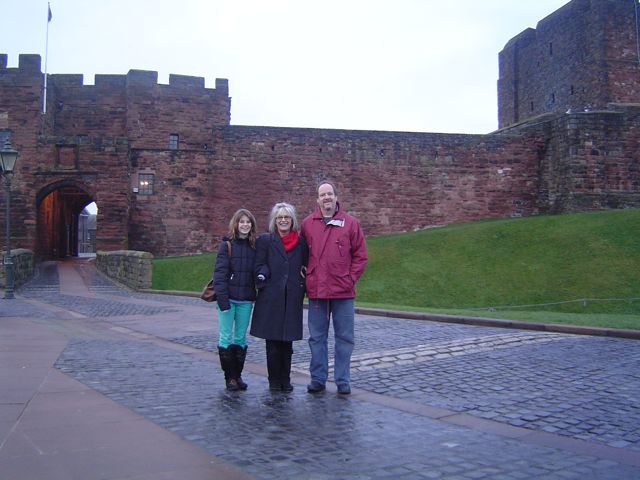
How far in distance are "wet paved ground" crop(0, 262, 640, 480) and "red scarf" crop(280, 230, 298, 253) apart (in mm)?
1278

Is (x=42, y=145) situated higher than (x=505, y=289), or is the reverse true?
(x=42, y=145)

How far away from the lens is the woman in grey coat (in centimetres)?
563

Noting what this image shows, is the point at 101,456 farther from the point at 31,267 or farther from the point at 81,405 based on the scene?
the point at 31,267

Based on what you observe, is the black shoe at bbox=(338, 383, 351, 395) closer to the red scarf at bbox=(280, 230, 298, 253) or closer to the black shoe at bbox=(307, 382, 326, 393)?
the black shoe at bbox=(307, 382, 326, 393)

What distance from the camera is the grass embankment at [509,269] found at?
15961 millimetres

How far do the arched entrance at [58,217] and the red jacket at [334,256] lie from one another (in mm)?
22269

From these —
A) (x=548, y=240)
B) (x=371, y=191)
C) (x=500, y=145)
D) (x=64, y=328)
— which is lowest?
(x=64, y=328)

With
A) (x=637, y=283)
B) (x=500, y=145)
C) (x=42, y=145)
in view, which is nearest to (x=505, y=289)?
(x=637, y=283)

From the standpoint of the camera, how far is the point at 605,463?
3641 mm

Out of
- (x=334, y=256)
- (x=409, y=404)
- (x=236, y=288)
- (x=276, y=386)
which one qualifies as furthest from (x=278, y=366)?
(x=409, y=404)

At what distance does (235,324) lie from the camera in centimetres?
584

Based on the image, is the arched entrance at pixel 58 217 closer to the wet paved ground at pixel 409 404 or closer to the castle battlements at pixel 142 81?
the castle battlements at pixel 142 81

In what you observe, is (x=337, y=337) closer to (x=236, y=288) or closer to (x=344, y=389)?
(x=344, y=389)

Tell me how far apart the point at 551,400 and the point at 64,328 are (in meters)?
7.60
